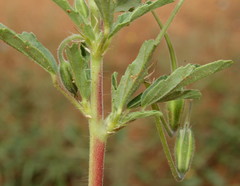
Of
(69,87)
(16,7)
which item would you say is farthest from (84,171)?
(16,7)

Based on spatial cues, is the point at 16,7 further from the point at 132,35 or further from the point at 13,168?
the point at 13,168

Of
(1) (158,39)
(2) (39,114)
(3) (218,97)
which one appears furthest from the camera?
(3) (218,97)

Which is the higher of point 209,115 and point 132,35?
point 132,35

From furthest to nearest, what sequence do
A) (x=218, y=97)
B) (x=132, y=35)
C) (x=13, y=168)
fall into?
(x=132, y=35)
(x=218, y=97)
(x=13, y=168)

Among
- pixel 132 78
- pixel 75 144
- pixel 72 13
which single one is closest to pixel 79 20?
pixel 72 13

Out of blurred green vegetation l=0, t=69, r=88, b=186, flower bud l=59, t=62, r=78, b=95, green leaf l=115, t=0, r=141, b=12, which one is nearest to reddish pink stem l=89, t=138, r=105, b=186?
flower bud l=59, t=62, r=78, b=95

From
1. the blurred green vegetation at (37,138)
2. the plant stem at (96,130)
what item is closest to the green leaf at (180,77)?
the plant stem at (96,130)

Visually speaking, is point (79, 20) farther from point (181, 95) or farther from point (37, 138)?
point (37, 138)

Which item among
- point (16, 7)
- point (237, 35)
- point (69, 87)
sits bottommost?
point (69, 87)

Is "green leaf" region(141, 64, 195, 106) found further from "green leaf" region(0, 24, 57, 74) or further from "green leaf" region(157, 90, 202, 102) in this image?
"green leaf" region(0, 24, 57, 74)
